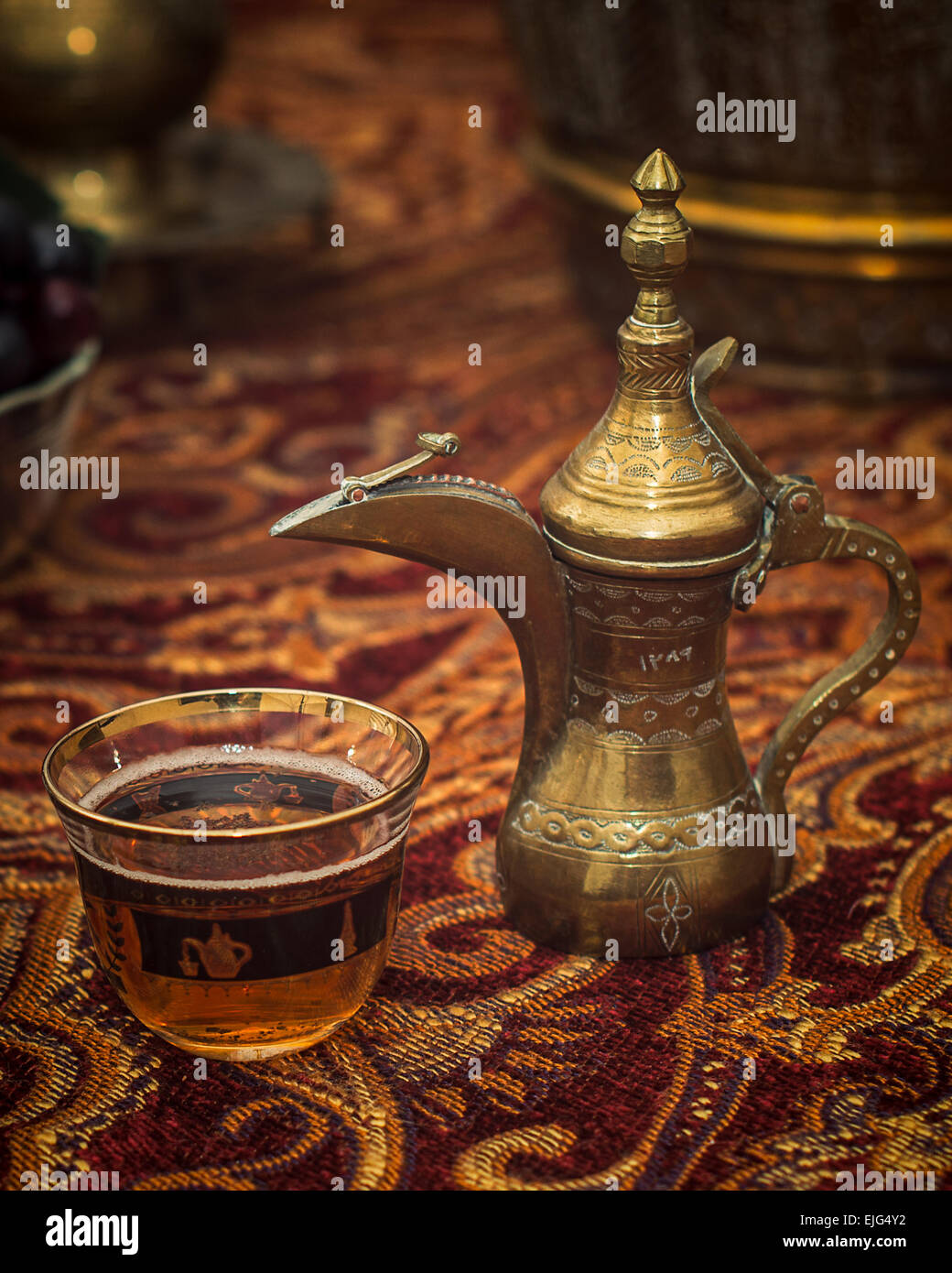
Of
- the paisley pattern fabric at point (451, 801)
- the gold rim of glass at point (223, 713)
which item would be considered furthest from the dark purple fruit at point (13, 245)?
the gold rim of glass at point (223, 713)

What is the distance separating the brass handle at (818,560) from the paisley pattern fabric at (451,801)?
0.07 m

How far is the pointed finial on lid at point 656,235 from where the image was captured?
0.54 m

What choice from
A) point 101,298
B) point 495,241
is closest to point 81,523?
point 101,298

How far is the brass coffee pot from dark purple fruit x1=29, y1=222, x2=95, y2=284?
516mm

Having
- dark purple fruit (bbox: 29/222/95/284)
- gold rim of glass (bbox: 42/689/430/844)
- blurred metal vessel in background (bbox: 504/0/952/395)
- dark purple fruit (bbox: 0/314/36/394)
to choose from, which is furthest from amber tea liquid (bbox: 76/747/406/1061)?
blurred metal vessel in background (bbox: 504/0/952/395)

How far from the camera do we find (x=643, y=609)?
0.56 meters

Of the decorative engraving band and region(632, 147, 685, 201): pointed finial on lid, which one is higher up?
region(632, 147, 685, 201): pointed finial on lid

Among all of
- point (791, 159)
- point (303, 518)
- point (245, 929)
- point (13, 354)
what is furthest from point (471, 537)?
point (791, 159)

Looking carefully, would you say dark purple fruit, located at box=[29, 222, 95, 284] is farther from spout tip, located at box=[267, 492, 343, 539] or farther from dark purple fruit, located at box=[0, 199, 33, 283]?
spout tip, located at box=[267, 492, 343, 539]

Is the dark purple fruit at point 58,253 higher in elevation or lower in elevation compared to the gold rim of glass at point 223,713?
higher

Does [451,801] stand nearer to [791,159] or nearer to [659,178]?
[659,178]

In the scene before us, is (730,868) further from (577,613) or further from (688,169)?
(688,169)

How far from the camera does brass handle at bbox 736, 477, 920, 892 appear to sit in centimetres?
58

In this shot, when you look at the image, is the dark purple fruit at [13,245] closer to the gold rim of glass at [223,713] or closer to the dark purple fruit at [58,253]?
the dark purple fruit at [58,253]
